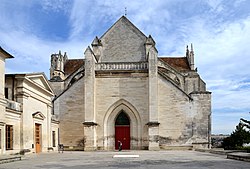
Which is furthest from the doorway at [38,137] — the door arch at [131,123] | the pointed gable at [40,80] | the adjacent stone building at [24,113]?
the door arch at [131,123]

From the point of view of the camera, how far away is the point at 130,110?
33.6m

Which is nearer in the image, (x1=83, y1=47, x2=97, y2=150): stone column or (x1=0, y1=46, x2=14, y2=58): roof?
(x1=0, y1=46, x2=14, y2=58): roof

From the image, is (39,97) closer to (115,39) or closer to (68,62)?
(115,39)

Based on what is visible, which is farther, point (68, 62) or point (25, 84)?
point (68, 62)

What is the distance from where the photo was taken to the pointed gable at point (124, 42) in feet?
128

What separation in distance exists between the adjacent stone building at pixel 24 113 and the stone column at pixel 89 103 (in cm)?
340

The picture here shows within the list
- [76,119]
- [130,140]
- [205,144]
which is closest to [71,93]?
[76,119]

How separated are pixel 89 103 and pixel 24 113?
28.4 ft

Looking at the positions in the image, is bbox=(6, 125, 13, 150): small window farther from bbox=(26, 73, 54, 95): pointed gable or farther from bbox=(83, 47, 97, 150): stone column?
bbox=(83, 47, 97, 150): stone column

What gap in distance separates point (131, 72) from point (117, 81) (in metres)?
1.61

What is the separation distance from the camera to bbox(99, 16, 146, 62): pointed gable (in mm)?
39031

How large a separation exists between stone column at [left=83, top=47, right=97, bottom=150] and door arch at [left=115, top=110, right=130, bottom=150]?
2887 mm

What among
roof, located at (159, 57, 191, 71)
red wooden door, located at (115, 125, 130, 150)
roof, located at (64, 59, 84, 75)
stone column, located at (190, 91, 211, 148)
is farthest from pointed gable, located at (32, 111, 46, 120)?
roof, located at (159, 57, 191, 71)

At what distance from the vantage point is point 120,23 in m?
39.2
